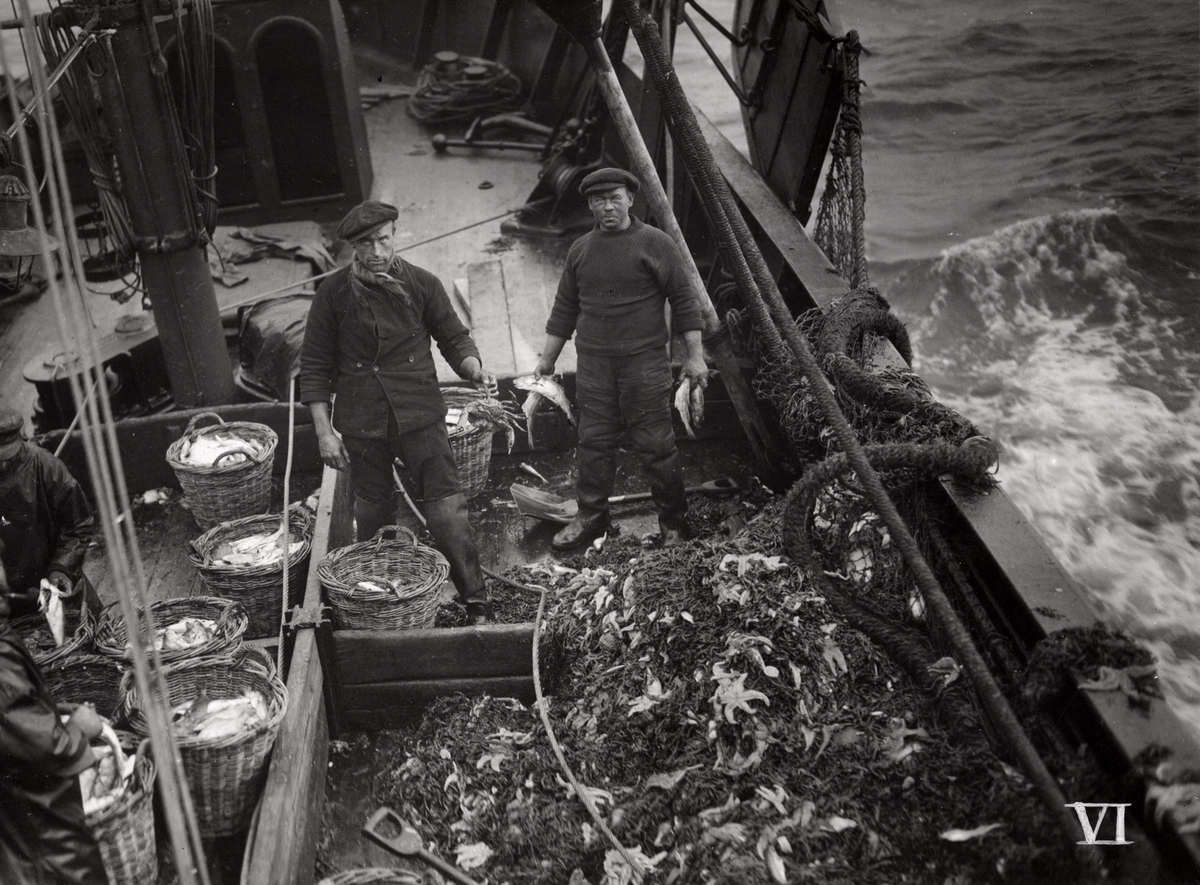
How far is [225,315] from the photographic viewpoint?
7965 millimetres

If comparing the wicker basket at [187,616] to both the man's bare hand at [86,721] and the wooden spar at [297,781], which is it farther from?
the man's bare hand at [86,721]

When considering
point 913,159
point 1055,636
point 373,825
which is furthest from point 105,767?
point 913,159

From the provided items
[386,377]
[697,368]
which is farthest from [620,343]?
[386,377]

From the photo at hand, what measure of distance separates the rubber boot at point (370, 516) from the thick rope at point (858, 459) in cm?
240

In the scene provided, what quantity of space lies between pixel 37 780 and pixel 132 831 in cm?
49

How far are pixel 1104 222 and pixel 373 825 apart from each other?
12449mm

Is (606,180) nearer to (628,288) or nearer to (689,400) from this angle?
(628,288)

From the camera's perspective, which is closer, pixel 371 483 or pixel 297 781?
pixel 297 781

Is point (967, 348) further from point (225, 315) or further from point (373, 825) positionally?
point (373, 825)

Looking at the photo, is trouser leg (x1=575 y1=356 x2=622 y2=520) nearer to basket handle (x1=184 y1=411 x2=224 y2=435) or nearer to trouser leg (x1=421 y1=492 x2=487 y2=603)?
trouser leg (x1=421 y1=492 x2=487 y2=603)

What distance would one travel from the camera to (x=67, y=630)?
4730 millimetres

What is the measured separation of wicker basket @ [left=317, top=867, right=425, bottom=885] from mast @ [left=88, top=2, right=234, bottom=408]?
12.9ft

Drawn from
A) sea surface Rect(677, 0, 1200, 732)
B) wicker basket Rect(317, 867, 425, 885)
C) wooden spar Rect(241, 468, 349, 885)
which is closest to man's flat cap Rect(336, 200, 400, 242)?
wooden spar Rect(241, 468, 349, 885)

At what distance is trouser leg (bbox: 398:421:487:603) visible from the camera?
5332 millimetres
